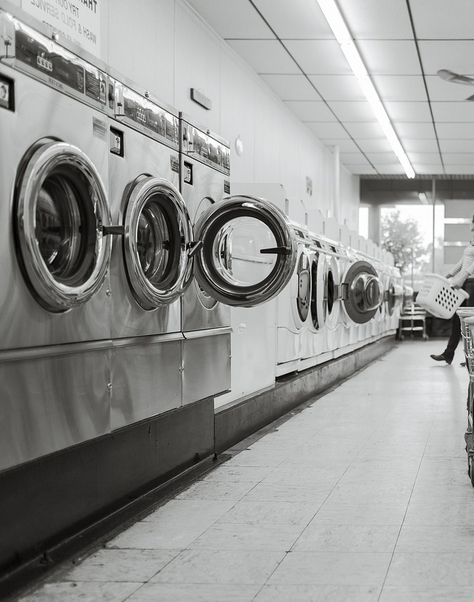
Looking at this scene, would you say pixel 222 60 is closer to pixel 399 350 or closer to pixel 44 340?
pixel 44 340

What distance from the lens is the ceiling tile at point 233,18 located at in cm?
563

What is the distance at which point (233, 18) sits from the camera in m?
5.95

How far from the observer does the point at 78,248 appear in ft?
8.52

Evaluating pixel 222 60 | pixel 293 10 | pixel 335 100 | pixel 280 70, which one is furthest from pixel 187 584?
pixel 335 100

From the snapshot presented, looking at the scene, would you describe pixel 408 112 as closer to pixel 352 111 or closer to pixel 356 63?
pixel 352 111

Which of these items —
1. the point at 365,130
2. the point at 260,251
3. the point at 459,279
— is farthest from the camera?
the point at 365,130

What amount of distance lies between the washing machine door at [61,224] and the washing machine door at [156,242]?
234 mm

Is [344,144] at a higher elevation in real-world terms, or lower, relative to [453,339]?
higher

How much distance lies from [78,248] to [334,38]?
4400 millimetres

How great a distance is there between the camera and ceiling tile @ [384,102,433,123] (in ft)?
28.3

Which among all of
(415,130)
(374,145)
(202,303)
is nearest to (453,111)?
(415,130)

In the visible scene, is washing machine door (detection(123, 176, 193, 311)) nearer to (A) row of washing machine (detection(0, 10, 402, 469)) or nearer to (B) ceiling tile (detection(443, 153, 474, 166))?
(A) row of washing machine (detection(0, 10, 402, 469))

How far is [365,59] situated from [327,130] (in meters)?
3.16

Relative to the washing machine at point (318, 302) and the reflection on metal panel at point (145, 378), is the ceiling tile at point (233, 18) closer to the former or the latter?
the washing machine at point (318, 302)
